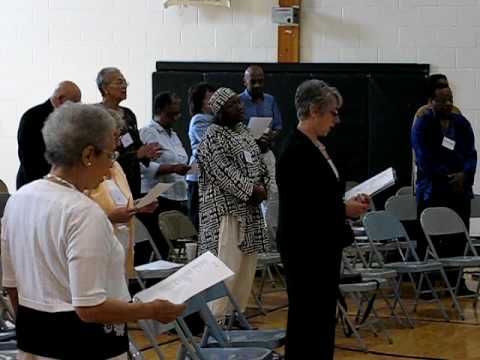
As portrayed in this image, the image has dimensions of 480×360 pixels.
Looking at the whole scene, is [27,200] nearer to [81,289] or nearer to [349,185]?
[81,289]

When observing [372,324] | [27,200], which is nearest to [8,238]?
[27,200]

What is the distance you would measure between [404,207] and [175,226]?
7.51ft

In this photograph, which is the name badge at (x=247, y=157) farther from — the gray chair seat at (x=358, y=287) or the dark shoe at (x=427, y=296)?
the dark shoe at (x=427, y=296)

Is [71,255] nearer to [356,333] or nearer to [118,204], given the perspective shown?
[118,204]

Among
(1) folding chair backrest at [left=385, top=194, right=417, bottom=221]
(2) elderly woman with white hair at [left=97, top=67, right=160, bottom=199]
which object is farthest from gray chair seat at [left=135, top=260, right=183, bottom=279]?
(1) folding chair backrest at [left=385, top=194, right=417, bottom=221]

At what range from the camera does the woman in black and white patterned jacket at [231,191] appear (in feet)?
18.3

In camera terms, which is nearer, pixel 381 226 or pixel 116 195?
pixel 116 195

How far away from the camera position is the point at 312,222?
4082 millimetres

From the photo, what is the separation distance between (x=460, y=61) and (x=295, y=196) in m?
5.62

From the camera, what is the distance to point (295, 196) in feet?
13.4

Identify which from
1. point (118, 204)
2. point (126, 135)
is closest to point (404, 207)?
point (126, 135)

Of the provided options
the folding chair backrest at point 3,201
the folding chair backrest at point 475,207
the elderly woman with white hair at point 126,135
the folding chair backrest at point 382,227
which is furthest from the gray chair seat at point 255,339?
the folding chair backrest at point 475,207

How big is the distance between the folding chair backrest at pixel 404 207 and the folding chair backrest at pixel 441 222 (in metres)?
0.75

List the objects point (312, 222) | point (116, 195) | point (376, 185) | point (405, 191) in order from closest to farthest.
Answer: point (116, 195) → point (312, 222) → point (376, 185) → point (405, 191)
